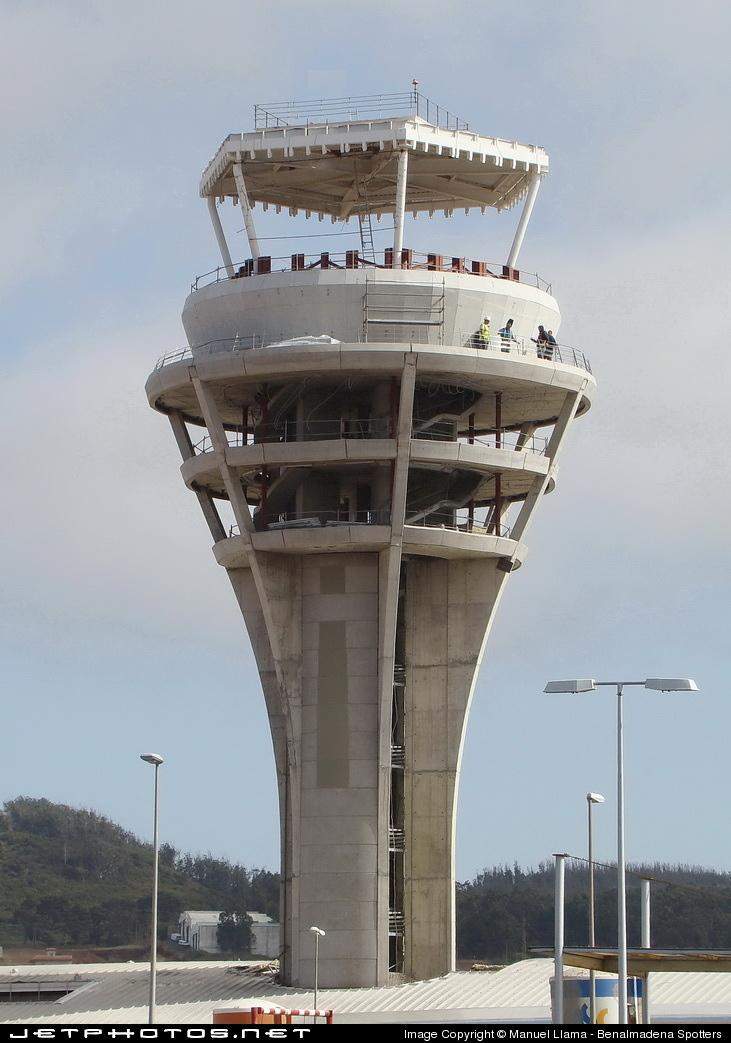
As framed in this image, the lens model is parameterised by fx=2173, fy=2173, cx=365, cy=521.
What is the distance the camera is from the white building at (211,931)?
5256 inches

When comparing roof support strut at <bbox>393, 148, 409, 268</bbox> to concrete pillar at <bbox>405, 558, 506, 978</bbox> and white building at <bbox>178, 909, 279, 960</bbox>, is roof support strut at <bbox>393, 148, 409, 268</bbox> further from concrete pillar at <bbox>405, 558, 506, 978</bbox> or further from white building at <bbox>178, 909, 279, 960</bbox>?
white building at <bbox>178, 909, 279, 960</bbox>

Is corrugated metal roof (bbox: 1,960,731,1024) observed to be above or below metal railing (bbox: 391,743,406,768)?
below

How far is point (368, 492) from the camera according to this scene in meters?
74.8

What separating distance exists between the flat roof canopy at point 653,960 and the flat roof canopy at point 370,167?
1125 inches

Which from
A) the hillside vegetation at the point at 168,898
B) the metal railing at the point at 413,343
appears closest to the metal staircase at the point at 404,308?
the metal railing at the point at 413,343

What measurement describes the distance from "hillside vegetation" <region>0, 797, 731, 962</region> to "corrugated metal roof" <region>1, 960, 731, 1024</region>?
5144 cm

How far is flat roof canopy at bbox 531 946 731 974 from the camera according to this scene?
52.2 m

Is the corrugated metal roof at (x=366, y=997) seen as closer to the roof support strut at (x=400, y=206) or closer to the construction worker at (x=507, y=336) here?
the construction worker at (x=507, y=336)

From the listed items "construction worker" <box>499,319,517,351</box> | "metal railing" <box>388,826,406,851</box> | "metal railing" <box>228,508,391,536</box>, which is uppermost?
"construction worker" <box>499,319,517,351</box>

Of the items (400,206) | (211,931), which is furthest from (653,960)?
(211,931)

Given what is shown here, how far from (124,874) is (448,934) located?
81.7m

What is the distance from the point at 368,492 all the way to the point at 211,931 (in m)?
70.6

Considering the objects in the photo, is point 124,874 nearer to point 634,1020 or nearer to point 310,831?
point 310,831

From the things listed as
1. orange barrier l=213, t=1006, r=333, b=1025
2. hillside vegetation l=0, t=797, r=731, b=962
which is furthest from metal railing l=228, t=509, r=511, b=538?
hillside vegetation l=0, t=797, r=731, b=962
